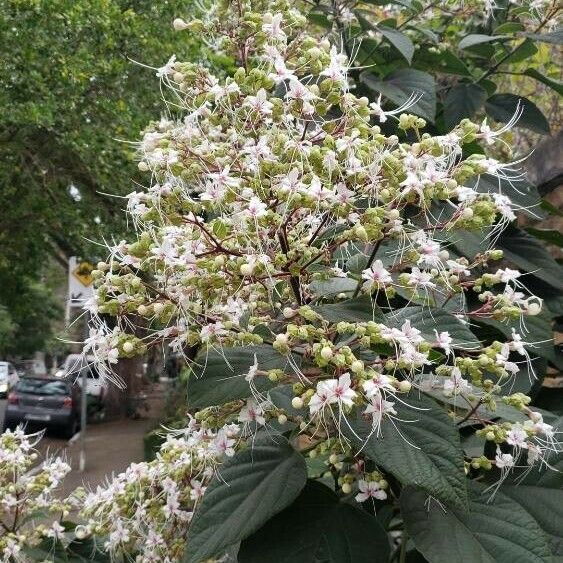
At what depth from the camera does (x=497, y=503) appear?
1.05 metres

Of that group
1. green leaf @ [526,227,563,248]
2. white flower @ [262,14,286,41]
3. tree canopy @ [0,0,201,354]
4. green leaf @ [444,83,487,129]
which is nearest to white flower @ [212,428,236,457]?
white flower @ [262,14,286,41]

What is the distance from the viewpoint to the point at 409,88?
5.94 feet

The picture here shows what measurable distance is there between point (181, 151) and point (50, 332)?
1388 inches

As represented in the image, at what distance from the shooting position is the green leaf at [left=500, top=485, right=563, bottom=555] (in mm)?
1067

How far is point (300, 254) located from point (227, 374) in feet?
0.68

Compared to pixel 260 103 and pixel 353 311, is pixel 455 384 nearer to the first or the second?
pixel 353 311

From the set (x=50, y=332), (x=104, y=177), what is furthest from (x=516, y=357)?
(x=50, y=332)

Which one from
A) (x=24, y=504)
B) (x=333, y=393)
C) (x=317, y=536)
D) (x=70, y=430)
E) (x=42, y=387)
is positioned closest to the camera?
(x=333, y=393)

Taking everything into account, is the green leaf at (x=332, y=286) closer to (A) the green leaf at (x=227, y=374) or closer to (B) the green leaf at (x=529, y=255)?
(A) the green leaf at (x=227, y=374)

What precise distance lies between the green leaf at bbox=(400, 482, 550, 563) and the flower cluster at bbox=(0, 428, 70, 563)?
106cm

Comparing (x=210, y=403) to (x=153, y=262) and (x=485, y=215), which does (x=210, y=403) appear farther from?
(x=485, y=215)

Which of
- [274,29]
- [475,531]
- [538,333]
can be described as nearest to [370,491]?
[475,531]

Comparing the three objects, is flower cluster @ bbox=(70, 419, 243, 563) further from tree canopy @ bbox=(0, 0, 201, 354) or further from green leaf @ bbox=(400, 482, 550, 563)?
tree canopy @ bbox=(0, 0, 201, 354)

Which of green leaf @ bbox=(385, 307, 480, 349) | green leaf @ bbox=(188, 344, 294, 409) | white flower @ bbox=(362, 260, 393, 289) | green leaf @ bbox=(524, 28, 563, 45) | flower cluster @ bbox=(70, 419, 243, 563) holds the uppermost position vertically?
green leaf @ bbox=(524, 28, 563, 45)
